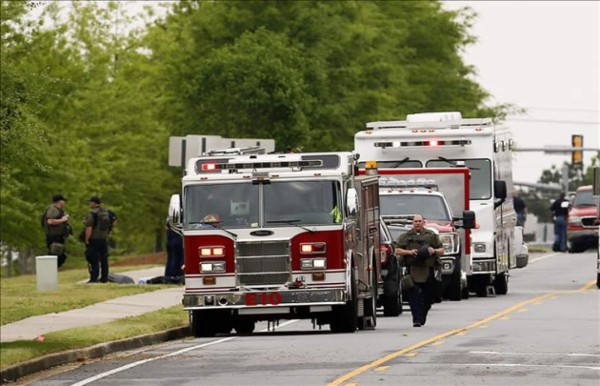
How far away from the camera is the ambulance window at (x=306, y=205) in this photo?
82.5 feet

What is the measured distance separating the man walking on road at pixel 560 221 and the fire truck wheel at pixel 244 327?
32.1 meters

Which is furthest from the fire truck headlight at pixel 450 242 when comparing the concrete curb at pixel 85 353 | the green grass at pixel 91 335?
the concrete curb at pixel 85 353

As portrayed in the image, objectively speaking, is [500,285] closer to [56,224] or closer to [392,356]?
[56,224]

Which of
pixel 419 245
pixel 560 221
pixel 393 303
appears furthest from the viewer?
pixel 560 221

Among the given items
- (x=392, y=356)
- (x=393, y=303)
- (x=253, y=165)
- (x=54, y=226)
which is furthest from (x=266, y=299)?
(x=54, y=226)

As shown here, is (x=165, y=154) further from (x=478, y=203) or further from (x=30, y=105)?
(x=30, y=105)

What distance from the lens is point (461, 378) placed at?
18531 mm

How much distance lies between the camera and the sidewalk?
26969mm

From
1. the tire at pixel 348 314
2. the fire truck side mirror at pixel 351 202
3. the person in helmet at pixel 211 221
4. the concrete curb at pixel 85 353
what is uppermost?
the fire truck side mirror at pixel 351 202

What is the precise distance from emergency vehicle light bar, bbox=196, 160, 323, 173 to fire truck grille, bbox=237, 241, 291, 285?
1.10 m

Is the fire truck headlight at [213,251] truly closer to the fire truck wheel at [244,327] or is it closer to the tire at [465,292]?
the fire truck wheel at [244,327]

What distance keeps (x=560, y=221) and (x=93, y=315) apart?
115 feet

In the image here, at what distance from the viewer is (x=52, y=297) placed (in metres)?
34.3

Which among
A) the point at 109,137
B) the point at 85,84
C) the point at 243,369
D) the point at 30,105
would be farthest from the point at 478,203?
the point at 109,137
